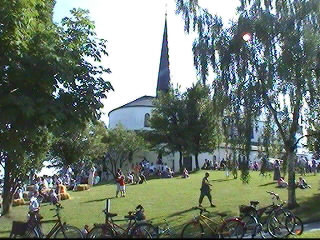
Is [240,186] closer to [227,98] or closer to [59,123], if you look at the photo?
[227,98]

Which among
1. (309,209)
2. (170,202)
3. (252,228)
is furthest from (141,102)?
(252,228)

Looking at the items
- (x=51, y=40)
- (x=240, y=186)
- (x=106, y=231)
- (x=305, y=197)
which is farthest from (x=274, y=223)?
(x=240, y=186)

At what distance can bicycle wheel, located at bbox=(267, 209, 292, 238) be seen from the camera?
13508mm

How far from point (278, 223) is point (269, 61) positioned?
8733mm

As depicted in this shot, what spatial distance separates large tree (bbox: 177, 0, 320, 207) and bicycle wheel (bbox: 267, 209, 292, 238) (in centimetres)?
749

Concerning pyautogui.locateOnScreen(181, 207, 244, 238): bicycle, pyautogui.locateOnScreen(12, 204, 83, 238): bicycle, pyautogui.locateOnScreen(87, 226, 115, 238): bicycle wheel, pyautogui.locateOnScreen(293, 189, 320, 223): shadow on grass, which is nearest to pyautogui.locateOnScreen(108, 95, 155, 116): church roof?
pyautogui.locateOnScreen(293, 189, 320, 223): shadow on grass

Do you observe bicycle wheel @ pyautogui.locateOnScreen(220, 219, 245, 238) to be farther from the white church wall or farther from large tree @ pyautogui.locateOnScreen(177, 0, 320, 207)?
the white church wall

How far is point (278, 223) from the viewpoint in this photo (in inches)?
538

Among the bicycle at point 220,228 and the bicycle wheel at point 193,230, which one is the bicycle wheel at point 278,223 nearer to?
the bicycle at point 220,228

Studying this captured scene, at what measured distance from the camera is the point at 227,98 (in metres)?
21.3

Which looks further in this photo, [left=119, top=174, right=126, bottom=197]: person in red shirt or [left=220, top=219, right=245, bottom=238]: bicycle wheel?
[left=119, top=174, right=126, bottom=197]: person in red shirt

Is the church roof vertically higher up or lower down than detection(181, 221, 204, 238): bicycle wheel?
higher up

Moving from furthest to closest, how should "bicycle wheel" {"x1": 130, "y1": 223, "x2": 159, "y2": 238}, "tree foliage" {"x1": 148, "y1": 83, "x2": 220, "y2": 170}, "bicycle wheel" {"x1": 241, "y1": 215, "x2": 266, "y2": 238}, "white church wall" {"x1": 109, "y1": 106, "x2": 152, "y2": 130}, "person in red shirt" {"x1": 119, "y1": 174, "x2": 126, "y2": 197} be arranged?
1. "white church wall" {"x1": 109, "y1": 106, "x2": 152, "y2": 130}
2. "tree foliage" {"x1": 148, "y1": 83, "x2": 220, "y2": 170}
3. "person in red shirt" {"x1": 119, "y1": 174, "x2": 126, "y2": 197}
4. "bicycle wheel" {"x1": 241, "y1": 215, "x2": 266, "y2": 238}
5. "bicycle wheel" {"x1": 130, "y1": 223, "x2": 159, "y2": 238}

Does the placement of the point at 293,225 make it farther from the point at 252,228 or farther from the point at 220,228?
the point at 220,228
